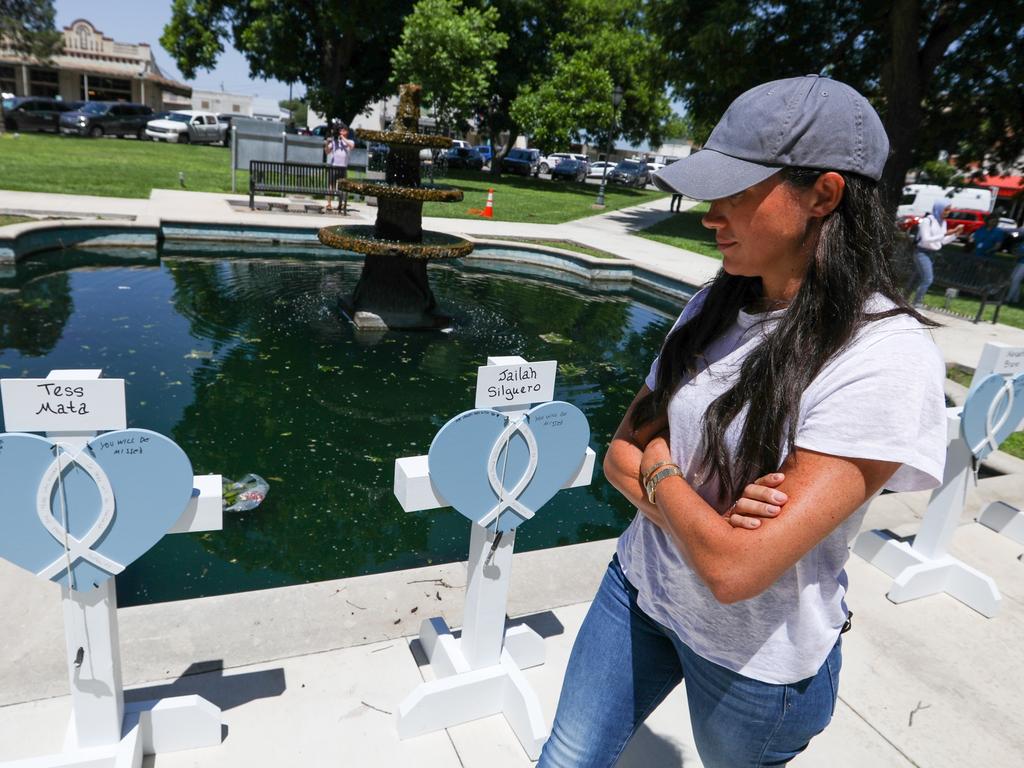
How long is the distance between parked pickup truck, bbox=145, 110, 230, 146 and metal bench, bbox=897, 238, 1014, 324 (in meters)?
31.7

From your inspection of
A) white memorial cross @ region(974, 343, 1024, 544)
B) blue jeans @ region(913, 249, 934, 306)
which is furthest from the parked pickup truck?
white memorial cross @ region(974, 343, 1024, 544)

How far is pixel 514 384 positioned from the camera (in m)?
2.21

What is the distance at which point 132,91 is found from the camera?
4925cm

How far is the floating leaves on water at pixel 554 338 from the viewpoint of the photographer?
8102 mm

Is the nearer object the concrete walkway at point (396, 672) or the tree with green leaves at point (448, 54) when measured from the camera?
the concrete walkway at point (396, 672)

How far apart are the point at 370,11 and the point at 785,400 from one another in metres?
26.5

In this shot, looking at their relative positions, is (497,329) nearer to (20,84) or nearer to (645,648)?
(645,648)

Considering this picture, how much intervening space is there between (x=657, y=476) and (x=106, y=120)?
3570 cm

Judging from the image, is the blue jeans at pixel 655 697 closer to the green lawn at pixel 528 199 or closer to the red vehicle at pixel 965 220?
the green lawn at pixel 528 199

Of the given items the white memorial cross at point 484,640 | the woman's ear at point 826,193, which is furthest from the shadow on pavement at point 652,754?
the woman's ear at point 826,193

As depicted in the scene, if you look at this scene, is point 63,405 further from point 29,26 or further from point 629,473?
point 29,26

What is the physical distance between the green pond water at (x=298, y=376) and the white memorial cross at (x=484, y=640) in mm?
1278

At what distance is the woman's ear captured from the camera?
1243 mm

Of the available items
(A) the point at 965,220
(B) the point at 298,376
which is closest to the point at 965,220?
(A) the point at 965,220
